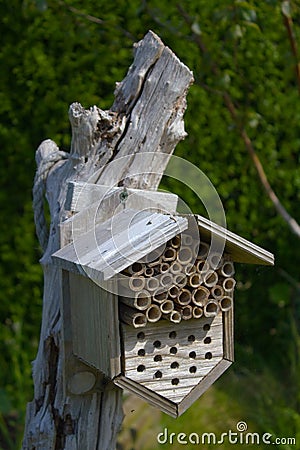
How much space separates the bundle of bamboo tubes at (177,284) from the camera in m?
1.97

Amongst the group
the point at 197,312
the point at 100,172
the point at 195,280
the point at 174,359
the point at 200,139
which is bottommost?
the point at 200,139

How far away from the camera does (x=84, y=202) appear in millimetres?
2322

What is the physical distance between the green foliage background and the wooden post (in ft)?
5.36

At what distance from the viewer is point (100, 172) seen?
2.40 m

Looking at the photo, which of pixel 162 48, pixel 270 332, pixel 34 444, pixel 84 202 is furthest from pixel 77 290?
pixel 270 332

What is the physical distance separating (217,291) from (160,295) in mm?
201

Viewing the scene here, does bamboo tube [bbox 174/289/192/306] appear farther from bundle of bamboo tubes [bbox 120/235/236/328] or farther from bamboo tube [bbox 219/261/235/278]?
bamboo tube [bbox 219/261/235/278]

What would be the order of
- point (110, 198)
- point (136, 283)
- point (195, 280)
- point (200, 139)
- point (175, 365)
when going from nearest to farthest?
point (136, 283) → point (195, 280) → point (175, 365) → point (110, 198) → point (200, 139)

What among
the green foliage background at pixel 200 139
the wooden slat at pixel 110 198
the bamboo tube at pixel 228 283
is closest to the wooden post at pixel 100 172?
the wooden slat at pixel 110 198

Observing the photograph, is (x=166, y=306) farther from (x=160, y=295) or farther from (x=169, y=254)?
(x=169, y=254)

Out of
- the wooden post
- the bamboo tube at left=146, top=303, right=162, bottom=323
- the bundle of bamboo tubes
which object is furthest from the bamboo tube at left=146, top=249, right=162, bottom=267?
the wooden post

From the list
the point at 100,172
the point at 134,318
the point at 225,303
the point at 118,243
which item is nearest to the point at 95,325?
the point at 134,318

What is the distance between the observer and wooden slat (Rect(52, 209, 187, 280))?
6.31 ft

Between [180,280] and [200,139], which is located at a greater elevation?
[180,280]
